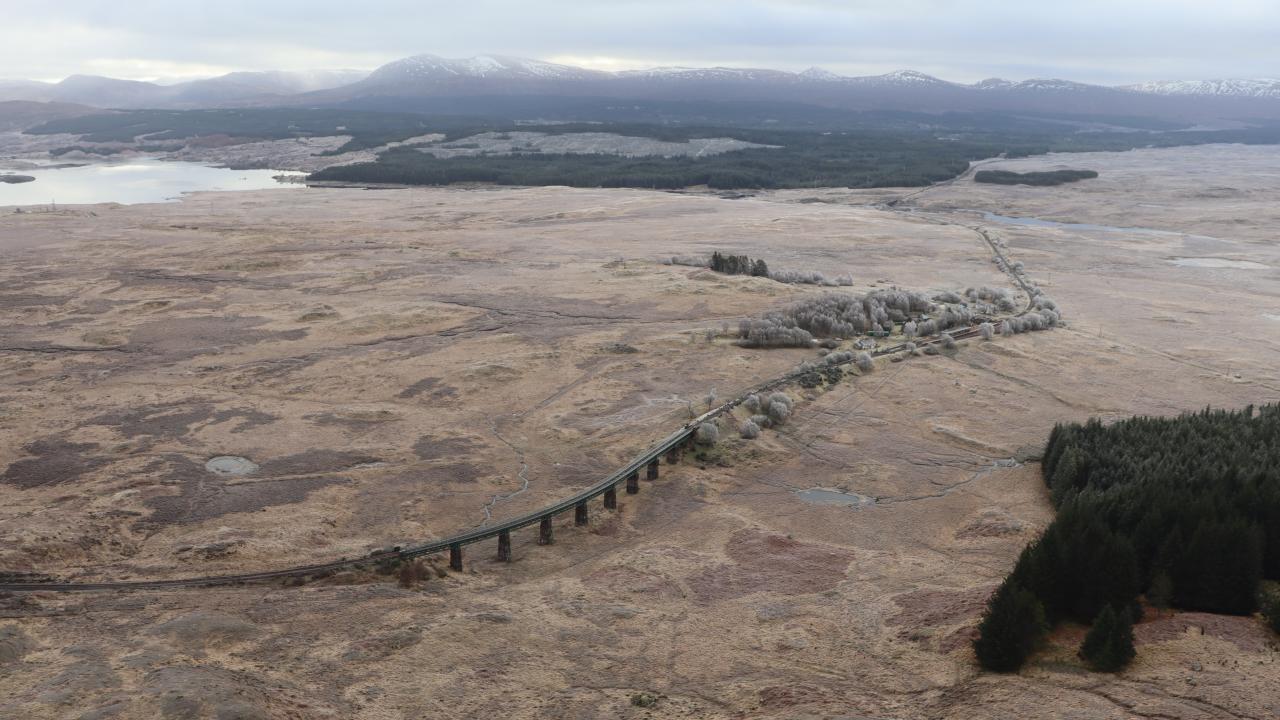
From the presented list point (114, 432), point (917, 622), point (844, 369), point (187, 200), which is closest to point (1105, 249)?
point (844, 369)

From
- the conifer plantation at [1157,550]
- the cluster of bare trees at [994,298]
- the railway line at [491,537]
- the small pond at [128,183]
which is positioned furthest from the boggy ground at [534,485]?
the small pond at [128,183]

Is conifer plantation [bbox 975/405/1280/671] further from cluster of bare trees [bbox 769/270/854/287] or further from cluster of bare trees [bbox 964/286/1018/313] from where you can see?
cluster of bare trees [bbox 769/270/854/287]

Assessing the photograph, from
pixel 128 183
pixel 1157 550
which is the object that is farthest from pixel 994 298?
pixel 128 183

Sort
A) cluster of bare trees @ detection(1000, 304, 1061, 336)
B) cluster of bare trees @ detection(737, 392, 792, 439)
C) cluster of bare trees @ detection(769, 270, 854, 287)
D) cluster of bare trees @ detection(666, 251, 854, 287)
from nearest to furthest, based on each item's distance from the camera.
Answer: cluster of bare trees @ detection(737, 392, 792, 439)
cluster of bare trees @ detection(1000, 304, 1061, 336)
cluster of bare trees @ detection(769, 270, 854, 287)
cluster of bare trees @ detection(666, 251, 854, 287)

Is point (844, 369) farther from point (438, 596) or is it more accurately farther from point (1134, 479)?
point (438, 596)

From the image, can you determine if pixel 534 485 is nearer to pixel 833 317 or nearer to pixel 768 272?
pixel 833 317

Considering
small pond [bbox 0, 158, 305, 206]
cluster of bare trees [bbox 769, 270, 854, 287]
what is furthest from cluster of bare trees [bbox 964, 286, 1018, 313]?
small pond [bbox 0, 158, 305, 206]
